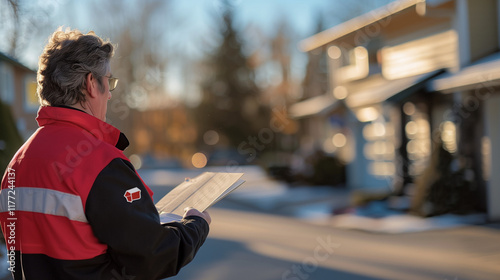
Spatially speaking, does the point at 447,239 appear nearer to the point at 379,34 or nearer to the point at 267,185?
the point at 379,34

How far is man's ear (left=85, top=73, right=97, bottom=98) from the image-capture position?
189 centimetres

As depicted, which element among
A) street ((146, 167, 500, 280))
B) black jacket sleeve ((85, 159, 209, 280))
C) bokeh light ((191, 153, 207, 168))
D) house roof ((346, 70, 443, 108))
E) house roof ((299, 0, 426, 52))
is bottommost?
bokeh light ((191, 153, 207, 168))

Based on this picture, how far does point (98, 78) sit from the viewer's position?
193 cm

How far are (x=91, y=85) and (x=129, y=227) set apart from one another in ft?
1.80

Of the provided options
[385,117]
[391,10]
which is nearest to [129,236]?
[391,10]

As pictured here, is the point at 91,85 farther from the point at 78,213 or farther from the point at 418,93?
the point at 418,93

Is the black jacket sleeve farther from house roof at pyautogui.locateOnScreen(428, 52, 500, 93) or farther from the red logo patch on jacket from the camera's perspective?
house roof at pyautogui.locateOnScreen(428, 52, 500, 93)

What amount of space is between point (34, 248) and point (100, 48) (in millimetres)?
732

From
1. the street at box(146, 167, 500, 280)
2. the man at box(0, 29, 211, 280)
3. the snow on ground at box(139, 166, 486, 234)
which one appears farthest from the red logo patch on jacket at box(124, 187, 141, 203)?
Result: the street at box(146, 167, 500, 280)

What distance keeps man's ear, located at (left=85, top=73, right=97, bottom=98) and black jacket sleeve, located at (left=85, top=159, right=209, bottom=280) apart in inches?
12.3

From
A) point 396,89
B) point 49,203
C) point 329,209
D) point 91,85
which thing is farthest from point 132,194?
point 329,209

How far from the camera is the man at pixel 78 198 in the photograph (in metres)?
→ 1.70

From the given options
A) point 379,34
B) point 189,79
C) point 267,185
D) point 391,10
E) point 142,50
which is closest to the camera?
point 391,10

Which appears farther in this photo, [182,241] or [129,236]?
[182,241]
